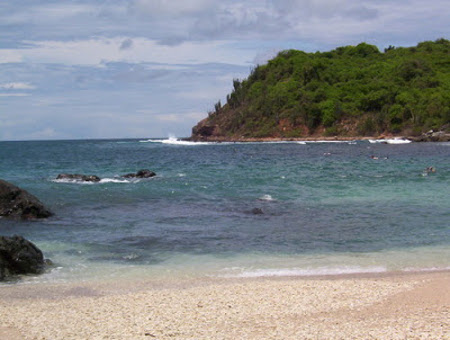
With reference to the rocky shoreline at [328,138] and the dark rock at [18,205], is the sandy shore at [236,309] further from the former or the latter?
the rocky shoreline at [328,138]

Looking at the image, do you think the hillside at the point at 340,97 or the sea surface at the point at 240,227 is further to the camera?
the hillside at the point at 340,97

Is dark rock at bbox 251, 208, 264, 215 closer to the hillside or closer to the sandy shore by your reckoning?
the sandy shore

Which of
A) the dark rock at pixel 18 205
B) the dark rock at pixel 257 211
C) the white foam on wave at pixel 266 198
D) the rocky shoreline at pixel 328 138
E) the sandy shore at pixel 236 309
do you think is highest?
the rocky shoreline at pixel 328 138

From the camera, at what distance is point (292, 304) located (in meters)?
9.02

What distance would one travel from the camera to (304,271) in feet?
38.9

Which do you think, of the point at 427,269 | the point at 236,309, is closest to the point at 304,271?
the point at 427,269

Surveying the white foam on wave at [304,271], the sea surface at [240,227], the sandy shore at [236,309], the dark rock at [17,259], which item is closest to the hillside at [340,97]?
the sea surface at [240,227]

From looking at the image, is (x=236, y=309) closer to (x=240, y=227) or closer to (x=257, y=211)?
(x=240, y=227)

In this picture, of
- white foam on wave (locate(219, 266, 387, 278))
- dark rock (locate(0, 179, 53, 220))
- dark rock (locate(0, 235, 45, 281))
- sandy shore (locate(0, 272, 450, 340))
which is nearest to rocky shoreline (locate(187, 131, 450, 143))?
dark rock (locate(0, 179, 53, 220))

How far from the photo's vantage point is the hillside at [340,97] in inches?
4382

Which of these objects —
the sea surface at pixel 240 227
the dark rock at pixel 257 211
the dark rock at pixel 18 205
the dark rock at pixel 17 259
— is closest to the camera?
the dark rock at pixel 17 259

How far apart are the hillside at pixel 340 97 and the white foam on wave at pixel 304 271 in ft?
303

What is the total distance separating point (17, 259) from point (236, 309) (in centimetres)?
594

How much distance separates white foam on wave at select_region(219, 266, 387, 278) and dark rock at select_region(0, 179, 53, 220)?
1045 cm
